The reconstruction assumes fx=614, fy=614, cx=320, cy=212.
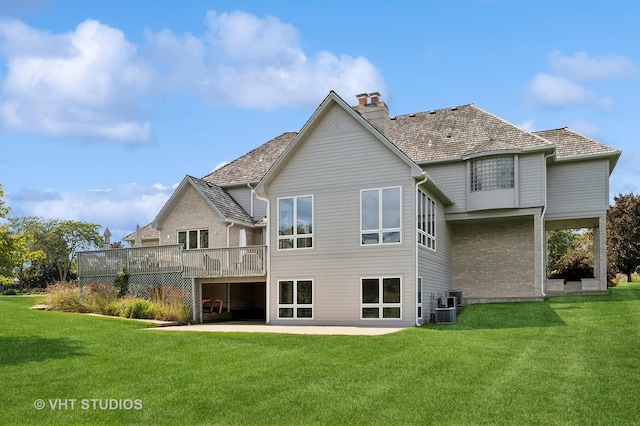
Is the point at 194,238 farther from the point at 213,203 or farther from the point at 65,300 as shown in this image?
the point at 65,300

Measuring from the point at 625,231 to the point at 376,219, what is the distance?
28.3 metres

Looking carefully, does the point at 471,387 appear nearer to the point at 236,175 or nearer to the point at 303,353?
the point at 303,353

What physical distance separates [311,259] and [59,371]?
12.0 metres

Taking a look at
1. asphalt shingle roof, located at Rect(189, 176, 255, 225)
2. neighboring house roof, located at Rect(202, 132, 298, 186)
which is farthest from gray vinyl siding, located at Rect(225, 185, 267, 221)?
neighboring house roof, located at Rect(202, 132, 298, 186)

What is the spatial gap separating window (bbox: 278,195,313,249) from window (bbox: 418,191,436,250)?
3.99 metres

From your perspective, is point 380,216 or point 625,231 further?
point 625,231

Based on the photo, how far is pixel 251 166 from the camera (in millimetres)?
30719

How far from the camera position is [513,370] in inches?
458

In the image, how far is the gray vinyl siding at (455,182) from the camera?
26.2 metres

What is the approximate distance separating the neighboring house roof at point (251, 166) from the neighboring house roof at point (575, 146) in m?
12.8

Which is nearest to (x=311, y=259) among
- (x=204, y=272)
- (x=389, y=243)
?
(x=389, y=243)

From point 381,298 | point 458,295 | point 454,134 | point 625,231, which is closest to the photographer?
point 381,298

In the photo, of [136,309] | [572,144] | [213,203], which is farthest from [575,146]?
[136,309]

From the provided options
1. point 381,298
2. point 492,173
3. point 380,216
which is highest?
point 492,173
